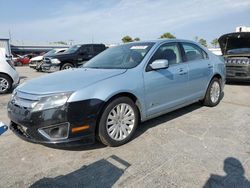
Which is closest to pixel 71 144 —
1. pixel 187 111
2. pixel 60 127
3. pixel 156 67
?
pixel 60 127

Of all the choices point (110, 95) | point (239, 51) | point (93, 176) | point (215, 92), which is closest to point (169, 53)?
point (110, 95)

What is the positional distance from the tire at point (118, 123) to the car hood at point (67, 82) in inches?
16.6

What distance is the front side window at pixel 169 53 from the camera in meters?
4.42

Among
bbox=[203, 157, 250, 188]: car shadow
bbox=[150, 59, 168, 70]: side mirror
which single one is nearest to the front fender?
bbox=[150, 59, 168, 70]: side mirror

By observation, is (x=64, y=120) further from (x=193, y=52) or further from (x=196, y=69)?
(x=193, y=52)

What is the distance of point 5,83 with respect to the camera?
8.20 m

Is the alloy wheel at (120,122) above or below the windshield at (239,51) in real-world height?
below

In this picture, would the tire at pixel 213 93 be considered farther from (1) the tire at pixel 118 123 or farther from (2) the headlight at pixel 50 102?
→ (2) the headlight at pixel 50 102

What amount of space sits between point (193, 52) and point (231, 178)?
9.93 feet

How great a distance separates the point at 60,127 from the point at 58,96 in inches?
15.5

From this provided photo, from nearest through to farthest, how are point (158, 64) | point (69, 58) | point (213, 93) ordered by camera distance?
point (158, 64)
point (213, 93)
point (69, 58)

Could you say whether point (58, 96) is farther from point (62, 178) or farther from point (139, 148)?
point (139, 148)

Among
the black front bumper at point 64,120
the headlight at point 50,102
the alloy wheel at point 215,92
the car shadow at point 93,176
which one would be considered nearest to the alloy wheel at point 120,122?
the black front bumper at point 64,120

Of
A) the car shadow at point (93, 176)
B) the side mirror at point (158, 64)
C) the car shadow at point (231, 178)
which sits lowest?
the car shadow at point (231, 178)
